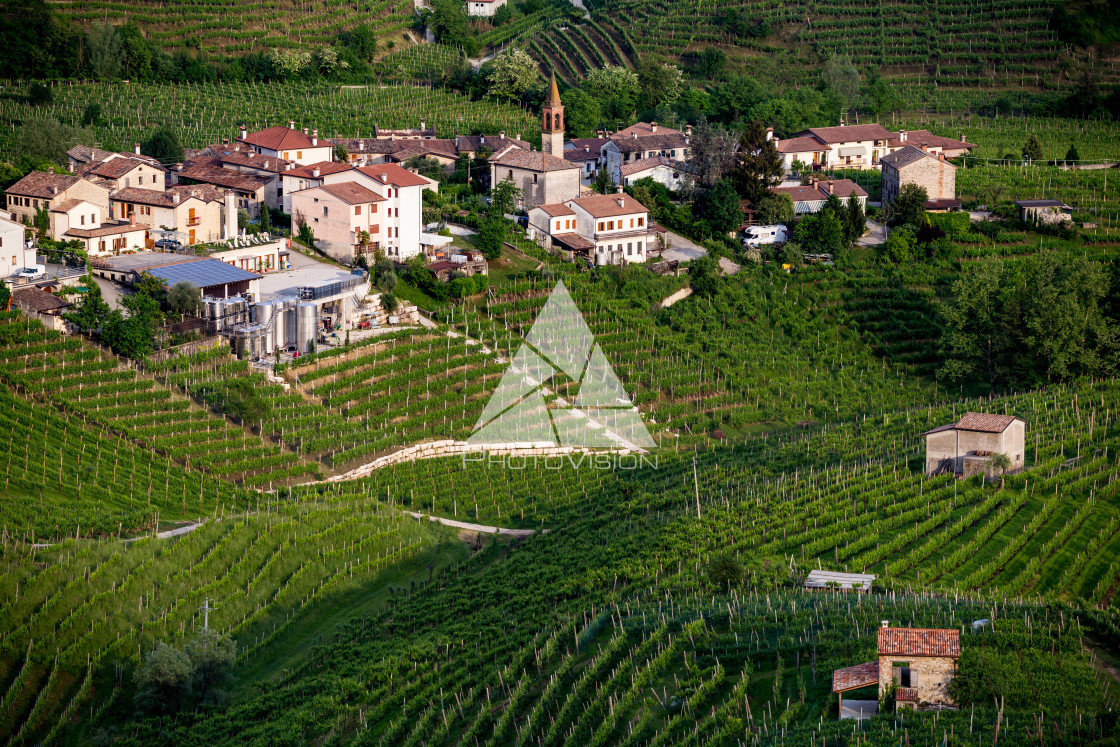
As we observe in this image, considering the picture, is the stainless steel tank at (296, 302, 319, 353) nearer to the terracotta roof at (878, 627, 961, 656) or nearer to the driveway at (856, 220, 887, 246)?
the driveway at (856, 220, 887, 246)

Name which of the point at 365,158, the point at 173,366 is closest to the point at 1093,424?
the point at 173,366

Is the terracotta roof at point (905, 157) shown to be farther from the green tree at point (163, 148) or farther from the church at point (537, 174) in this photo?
the green tree at point (163, 148)

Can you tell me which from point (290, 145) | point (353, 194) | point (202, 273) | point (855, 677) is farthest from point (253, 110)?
point (855, 677)

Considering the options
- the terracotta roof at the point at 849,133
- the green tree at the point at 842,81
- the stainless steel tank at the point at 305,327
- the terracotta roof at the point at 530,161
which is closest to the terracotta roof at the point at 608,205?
the terracotta roof at the point at 530,161

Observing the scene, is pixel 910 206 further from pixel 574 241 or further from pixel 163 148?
pixel 163 148

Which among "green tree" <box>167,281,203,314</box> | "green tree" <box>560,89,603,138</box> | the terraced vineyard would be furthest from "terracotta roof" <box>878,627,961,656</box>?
the terraced vineyard
